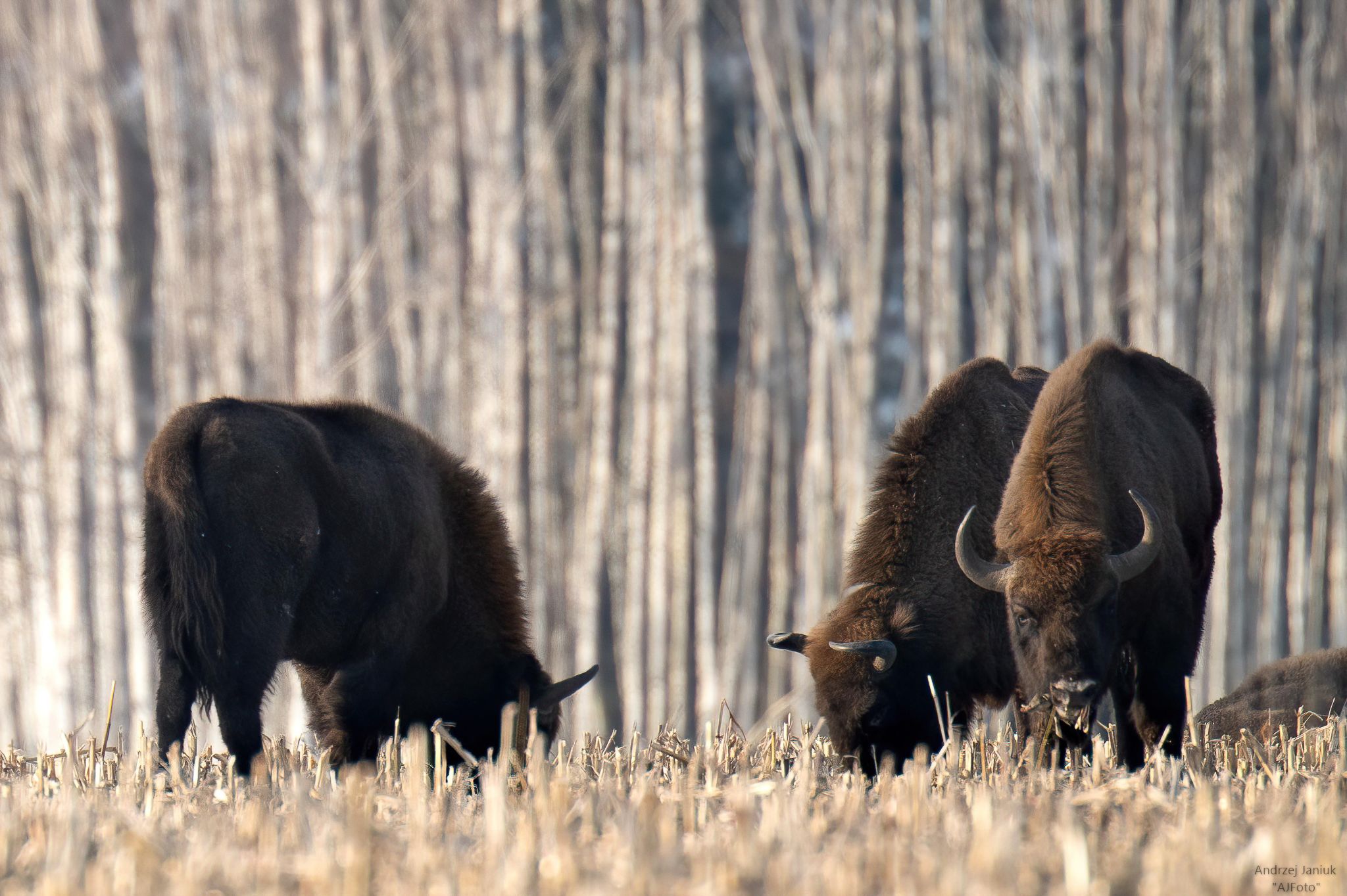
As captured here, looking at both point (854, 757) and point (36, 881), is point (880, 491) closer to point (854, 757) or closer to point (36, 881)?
point (854, 757)

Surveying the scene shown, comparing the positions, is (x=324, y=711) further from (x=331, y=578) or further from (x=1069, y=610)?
(x=1069, y=610)

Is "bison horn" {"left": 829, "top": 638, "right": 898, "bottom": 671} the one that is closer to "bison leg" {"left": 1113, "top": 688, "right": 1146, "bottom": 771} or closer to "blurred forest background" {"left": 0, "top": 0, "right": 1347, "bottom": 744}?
"bison leg" {"left": 1113, "top": 688, "right": 1146, "bottom": 771}

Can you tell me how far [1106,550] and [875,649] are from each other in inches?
43.4

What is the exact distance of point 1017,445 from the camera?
753cm

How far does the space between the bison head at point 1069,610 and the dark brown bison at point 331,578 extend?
6.19 ft

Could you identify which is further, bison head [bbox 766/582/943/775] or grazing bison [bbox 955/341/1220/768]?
bison head [bbox 766/582/943/775]

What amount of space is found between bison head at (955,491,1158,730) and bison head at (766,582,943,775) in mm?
681

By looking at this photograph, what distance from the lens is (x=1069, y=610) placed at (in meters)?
5.75

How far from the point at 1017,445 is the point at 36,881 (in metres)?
5.44

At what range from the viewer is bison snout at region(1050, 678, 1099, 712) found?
565 centimetres

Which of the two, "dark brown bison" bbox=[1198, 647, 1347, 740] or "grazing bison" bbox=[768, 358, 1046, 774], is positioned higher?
"grazing bison" bbox=[768, 358, 1046, 774]

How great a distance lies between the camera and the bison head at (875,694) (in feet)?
21.3

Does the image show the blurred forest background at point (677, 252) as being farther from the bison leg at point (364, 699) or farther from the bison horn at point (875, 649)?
the bison leg at point (364, 699)

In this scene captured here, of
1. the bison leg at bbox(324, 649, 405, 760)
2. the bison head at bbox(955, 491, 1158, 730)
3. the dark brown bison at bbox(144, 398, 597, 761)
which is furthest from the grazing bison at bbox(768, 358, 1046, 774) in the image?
the bison leg at bbox(324, 649, 405, 760)
